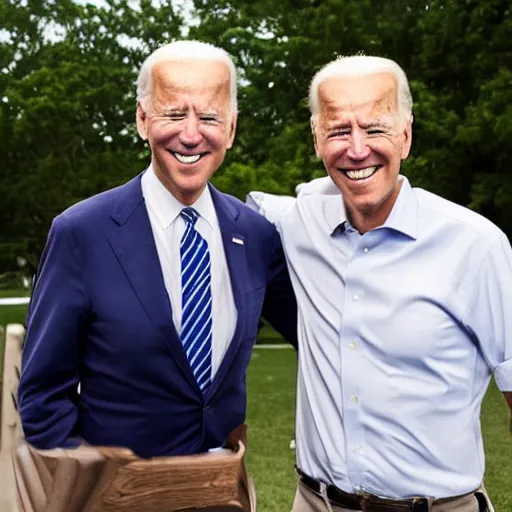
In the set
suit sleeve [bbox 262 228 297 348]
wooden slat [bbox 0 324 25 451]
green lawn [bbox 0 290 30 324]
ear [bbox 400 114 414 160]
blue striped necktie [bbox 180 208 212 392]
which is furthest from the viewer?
green lawn [bbox 0 290 30 324]

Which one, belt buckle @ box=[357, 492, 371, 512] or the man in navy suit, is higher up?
the man in navy suit

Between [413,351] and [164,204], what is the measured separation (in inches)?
32.5

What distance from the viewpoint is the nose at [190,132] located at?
2576 mm

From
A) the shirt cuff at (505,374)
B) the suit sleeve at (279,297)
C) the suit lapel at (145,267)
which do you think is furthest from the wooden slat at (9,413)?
the shirt cuff at (505,374)

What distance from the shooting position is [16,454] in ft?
7.78

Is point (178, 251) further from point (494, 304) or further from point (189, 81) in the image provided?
point (494, 304)

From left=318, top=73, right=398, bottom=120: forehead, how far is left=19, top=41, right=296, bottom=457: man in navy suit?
31 cm

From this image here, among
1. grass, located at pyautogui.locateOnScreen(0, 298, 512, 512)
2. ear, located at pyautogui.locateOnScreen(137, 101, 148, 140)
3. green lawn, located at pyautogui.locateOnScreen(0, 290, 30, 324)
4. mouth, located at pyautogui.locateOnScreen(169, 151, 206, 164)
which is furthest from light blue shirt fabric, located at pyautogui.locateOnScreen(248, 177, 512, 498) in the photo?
green lawn, located at pyautogui.locateOnScreen(0, 290, 30, 324)

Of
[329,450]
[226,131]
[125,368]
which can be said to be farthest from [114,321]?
[329,450]

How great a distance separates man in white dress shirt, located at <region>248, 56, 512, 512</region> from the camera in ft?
9.21

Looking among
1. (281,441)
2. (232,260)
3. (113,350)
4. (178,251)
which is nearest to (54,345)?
Result: (113,350)

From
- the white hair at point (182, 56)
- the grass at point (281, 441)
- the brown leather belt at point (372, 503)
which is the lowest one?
the grass at point (281, 441)

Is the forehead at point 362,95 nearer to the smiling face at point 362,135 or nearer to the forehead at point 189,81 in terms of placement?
the smiling face at point 362,135

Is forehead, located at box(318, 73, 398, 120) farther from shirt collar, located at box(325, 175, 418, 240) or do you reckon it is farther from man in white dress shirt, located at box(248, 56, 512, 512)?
shirt collar, located at box(325, 175, 418, 240)
